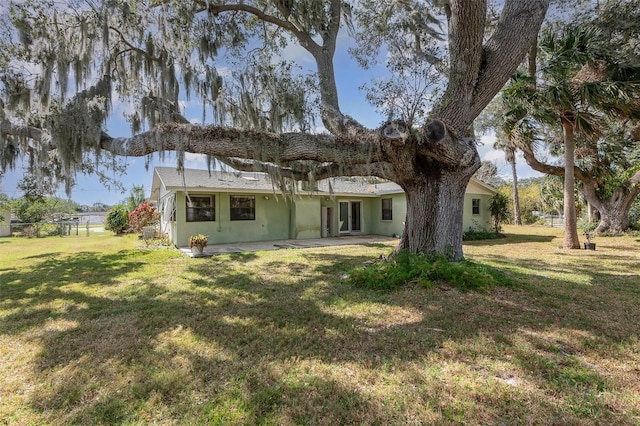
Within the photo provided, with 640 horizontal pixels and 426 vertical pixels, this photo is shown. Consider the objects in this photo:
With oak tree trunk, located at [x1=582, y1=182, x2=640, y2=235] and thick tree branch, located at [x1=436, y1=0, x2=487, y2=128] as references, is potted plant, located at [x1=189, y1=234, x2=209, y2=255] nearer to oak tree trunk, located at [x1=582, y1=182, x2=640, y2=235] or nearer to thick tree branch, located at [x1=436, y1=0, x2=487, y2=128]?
thick tree branch, located at [x1=436, y1=0, x2=487, y2=128]

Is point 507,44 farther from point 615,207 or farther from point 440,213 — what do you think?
point 615,207

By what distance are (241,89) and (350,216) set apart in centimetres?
1023

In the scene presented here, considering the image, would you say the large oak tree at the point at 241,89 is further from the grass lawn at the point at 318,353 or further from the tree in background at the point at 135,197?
the tree in background at the point at 135,197

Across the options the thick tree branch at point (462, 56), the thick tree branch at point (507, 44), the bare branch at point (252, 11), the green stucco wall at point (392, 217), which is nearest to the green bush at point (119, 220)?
the green stucco wall at point (392, 217)

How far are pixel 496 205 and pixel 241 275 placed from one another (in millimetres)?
13890

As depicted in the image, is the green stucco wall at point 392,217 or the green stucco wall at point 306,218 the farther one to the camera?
the green stucco wall at point 392,217

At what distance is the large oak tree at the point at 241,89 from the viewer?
5055 millimetres

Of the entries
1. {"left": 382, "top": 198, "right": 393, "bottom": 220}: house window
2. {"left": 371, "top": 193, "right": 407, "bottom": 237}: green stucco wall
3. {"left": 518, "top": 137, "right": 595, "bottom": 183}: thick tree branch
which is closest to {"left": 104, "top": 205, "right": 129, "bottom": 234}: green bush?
{"left": 371, "top": 193, "right": 407, "bottom": 237}: green stucco wall

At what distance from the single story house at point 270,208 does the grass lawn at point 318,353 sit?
5.26 metres

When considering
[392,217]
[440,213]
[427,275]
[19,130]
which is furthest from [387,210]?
[19,130]

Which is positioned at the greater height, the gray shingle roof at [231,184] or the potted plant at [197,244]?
the gray shingle roof at [231,184]

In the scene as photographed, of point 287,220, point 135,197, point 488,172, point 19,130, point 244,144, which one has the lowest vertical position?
point 287,220

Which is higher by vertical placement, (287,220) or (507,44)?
(507,44)

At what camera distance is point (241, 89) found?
246 inches
